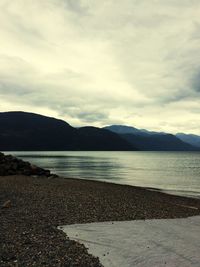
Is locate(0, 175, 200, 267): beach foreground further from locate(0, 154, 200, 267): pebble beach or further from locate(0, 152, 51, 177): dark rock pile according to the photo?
locate(0, 152, 51, 177): dark rock pile

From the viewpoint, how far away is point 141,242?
12.2 meters

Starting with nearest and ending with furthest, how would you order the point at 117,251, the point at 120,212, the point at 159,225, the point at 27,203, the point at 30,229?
the point at 117,251
the point at 30,229
the point at 159,225
the point at 120,212
the point at 27,203

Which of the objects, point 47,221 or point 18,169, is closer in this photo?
point 47,221

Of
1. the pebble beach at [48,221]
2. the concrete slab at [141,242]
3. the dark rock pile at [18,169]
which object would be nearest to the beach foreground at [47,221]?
the pebble beach at [48,221]

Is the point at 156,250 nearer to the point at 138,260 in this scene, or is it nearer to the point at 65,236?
the point at 138,260

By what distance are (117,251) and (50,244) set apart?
228 cm

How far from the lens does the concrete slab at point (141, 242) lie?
405 inches

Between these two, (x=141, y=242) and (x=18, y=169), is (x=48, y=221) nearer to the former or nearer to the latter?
(x=141, y=242)

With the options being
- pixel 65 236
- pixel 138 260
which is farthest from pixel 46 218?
pixel 138 260

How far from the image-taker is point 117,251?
11109mm

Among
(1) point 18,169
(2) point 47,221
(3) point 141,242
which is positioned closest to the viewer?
(3) point 141,242

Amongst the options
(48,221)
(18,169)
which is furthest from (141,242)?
(18,169)

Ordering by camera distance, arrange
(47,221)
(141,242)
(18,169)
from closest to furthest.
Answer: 1. (141,242)
2. (47,221)
3. (18,169)

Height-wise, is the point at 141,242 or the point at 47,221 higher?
the point at 47,221
